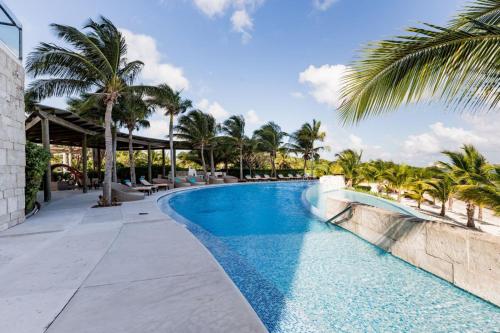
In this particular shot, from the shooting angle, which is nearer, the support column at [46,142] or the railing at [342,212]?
the railing at [342,212]

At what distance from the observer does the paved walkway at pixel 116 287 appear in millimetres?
2148

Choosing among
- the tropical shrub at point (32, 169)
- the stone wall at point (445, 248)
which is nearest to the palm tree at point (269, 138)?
the tropical shrub at point (32, 169)

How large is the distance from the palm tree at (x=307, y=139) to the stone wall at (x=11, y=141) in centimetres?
2990

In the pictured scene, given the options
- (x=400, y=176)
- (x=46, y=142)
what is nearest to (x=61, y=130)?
(x=46, y=142)

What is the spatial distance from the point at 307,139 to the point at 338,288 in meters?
31.2

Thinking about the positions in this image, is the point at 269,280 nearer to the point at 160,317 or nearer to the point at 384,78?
the point at 160,317

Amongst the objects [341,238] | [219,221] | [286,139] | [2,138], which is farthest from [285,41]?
[286,139]

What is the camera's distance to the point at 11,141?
6.14m

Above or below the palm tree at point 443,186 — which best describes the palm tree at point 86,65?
above

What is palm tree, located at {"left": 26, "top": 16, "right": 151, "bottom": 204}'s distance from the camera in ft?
27.8

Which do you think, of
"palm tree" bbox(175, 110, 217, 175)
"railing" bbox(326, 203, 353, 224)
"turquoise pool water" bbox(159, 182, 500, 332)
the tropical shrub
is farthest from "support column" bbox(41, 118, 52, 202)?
"palm tree" bbox(175, 110, 217, 175)

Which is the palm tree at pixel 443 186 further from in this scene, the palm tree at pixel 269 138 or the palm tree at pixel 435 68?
the palm tree at pixel 269 138

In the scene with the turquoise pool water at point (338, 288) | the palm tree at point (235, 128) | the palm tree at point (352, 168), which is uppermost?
the palm tree at point (235, 128)

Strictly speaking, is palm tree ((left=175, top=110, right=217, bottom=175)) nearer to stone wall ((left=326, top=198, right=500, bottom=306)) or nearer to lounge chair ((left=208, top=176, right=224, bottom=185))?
lounge chair ((left=208, top=176, right=224, bottom=185))
